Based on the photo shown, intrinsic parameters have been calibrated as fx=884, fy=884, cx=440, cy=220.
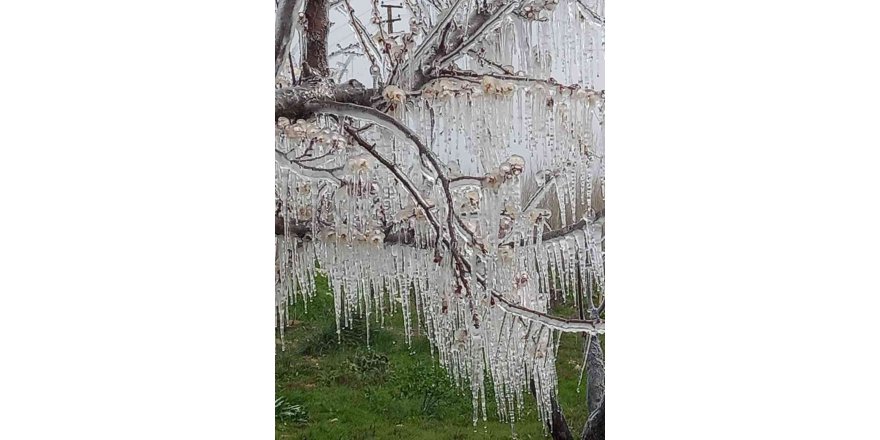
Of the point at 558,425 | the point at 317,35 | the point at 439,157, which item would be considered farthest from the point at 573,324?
the point at 317,35

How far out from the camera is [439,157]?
3.36m

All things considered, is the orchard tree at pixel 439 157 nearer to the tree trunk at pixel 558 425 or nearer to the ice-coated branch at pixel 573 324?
the ice-coated branch at pixel 573 324

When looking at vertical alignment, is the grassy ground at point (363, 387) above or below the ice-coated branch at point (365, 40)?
below

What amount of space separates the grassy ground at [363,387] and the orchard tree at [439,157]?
58mm

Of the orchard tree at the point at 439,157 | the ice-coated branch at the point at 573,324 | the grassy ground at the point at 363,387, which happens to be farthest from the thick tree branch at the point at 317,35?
the ice-coated branch at the point at 573,324

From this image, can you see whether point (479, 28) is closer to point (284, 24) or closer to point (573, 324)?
point (284, 24)

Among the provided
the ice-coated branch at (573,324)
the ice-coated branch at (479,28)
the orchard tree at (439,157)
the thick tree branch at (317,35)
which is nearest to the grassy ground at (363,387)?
the orchard tree at (439,157)

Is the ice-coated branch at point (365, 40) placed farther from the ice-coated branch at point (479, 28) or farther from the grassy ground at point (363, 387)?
the grassy ground at point (363, 387)

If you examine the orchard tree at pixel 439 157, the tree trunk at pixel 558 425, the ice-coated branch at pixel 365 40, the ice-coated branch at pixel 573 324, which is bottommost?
the tree trunk at pixel 558 425

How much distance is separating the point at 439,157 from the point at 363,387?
3.04 ft

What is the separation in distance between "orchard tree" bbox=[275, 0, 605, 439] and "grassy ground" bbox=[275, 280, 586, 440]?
58mm

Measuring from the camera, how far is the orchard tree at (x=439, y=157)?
132 inches

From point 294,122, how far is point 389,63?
0.42 m

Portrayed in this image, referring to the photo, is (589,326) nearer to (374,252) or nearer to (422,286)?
(422,286)
